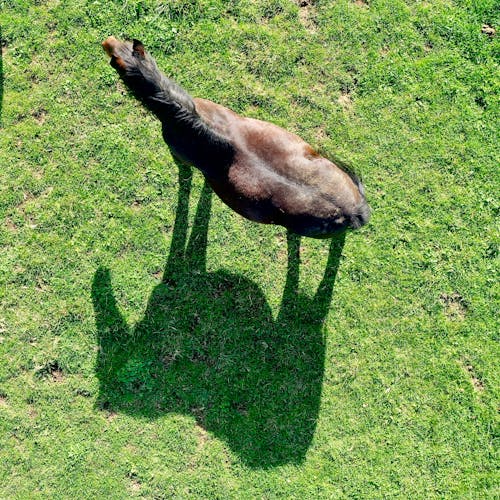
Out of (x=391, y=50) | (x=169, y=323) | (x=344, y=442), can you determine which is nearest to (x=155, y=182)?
(x=169, y=323)

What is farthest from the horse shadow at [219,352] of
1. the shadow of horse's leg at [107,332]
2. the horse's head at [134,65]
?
the horse's head at [134,65]

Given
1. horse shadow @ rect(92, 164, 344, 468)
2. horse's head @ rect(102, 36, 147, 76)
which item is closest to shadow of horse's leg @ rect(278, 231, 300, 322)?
horse shadow @ rect(92, 164, 344, 468)

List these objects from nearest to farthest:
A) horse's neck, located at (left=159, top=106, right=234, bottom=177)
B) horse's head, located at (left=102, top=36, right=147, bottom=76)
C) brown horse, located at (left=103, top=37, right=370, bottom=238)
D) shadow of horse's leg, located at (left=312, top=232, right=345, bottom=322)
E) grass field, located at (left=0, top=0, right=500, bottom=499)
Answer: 1. horse's head, located at (left=102, top=36, right=147, bottom=76)
2. horse's neck, located at (left=159, top=106, right=234, bottom=177)
3. brown horse, located at (left=103, top=37, right=370, bottom=238)
4. grass field, located at (left=0, top=0, right=500, bottom=499)
5. shadow of horse's leg, located at (left=312, top=232, right=345, bottom=322)

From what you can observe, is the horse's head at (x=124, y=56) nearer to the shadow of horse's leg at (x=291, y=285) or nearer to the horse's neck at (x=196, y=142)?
the horse's neck at (x=196, y=142)

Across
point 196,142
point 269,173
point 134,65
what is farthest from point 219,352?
point 134,65

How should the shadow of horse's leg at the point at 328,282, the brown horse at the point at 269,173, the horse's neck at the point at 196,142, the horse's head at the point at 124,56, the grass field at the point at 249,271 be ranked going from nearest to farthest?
the horse's head at the point at 124,56
the horse's neck at the point at 196,142
the brown horse at the point at 269,173
the grass field at the point at 249,271
the shadow of horse's leg at the point at 328,282

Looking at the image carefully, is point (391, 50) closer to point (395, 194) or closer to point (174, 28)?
point (395, 194)

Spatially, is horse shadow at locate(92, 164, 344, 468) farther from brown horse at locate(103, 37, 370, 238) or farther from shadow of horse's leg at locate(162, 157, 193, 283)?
brown horse at locate(103, 37, 370, 238)
